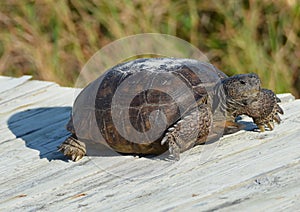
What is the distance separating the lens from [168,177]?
2623mm

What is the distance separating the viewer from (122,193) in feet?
8.36

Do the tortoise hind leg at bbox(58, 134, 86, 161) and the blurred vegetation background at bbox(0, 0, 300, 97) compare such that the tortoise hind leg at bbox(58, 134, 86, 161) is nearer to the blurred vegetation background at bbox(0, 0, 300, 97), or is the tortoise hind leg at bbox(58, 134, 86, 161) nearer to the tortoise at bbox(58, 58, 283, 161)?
the tortoise at bbox(58, 58, 283, 161)

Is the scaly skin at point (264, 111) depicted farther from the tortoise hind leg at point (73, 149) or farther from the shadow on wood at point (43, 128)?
the shadow on wood at point (43, 128)

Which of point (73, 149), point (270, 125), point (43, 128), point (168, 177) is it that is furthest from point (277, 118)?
point (43, 128)

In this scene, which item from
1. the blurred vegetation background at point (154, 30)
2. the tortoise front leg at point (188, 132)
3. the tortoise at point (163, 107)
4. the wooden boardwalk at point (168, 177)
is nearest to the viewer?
the wooden boardwalk at point (168, 177)

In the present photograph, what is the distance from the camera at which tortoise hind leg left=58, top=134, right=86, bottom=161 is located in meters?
3.05

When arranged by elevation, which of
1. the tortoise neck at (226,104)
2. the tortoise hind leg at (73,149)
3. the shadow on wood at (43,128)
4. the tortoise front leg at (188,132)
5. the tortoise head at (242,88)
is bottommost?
the shadow on wood at (43,128)

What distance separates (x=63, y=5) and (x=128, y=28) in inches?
29.9

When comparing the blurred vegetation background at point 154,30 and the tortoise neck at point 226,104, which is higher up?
the tortoise neck at point 226,104

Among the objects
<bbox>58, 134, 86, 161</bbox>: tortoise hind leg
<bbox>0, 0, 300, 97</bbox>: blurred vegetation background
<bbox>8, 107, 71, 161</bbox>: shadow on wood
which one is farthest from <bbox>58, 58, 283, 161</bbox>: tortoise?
<bbox>0, 0, 300, 97</bbox>: blurred vegetation background

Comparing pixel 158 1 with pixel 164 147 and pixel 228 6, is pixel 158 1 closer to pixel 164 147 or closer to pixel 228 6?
pixel 228 6

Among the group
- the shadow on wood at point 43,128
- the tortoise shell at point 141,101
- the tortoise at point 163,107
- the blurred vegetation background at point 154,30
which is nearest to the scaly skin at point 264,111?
the tortoise at point 163,107

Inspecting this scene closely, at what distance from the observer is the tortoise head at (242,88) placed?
297 centimetres

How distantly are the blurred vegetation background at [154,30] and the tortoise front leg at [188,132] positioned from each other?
1.98 m
